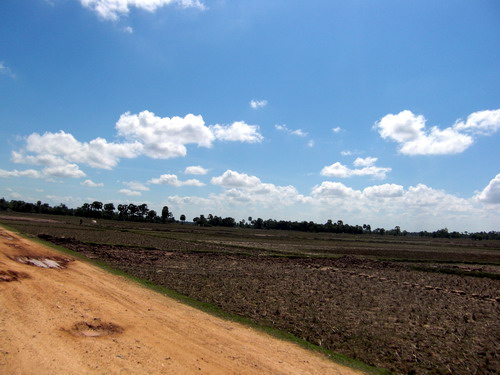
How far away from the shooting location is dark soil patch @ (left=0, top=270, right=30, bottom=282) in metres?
12.1

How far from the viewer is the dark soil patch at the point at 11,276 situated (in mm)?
12062

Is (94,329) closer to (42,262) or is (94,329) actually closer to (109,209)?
(42,262)

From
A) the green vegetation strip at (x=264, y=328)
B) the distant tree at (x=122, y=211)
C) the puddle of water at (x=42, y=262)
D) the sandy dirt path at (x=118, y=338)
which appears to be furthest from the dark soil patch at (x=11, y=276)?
the distant tree at (x=122, y=211)

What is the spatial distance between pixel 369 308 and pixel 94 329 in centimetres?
1221

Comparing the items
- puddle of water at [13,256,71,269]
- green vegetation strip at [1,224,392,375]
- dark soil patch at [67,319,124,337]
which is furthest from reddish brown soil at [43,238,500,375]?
dark soil patch at [67,319,124,337]

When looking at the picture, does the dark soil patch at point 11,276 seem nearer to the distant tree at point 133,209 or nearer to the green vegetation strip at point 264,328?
the green vegetation strip at point 264,328

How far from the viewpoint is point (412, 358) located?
9.88 m

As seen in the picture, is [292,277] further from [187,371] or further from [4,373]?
[4,373]

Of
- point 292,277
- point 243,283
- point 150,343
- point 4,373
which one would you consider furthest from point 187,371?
point 292,277

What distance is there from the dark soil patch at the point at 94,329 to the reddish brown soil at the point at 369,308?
545 centimetres

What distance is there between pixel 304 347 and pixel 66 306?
7974 mm

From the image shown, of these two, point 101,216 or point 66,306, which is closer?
point 66,306

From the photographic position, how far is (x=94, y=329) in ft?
30.1

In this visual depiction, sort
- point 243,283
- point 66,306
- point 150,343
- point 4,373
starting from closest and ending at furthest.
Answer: point 4,373, point 150,343, point 66,306, point 243,283
